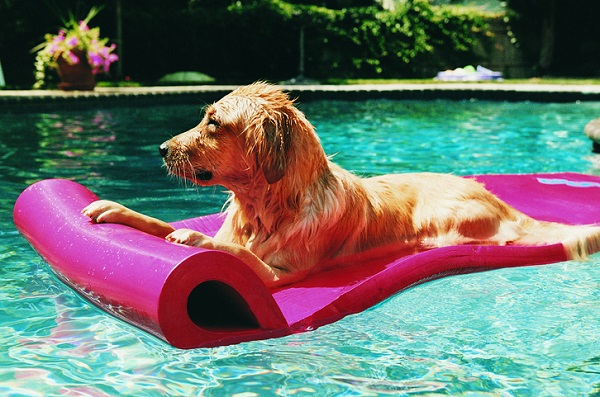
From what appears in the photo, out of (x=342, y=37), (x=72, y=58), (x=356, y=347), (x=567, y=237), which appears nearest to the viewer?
(x=356, y=347)

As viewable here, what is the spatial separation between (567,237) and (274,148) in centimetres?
240

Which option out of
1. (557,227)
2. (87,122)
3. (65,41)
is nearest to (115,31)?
(65,41)

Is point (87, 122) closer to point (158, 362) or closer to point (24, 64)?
point (24, 64)

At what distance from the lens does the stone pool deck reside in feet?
55.3

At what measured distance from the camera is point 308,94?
2020 centimetres

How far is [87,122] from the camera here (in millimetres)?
15078

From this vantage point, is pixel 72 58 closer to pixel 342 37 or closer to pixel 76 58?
pixel 76 58

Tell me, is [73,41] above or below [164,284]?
above

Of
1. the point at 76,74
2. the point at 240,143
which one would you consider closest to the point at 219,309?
the point at 240,143

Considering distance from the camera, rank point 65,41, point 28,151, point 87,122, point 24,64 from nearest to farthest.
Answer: point 28,151, point 87,122, point 65,41, point 24,64

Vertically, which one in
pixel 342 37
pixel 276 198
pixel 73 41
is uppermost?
pixel 342 37

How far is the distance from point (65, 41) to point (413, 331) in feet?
54.1

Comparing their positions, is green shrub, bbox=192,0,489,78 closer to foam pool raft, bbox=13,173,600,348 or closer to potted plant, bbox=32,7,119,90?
potted plant, bbox=32,7,119,90

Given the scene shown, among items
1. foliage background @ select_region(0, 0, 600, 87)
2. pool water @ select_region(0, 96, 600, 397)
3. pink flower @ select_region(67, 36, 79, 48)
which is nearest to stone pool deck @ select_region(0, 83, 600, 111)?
pink flower @ select_region(67, 36, 79, 48)
